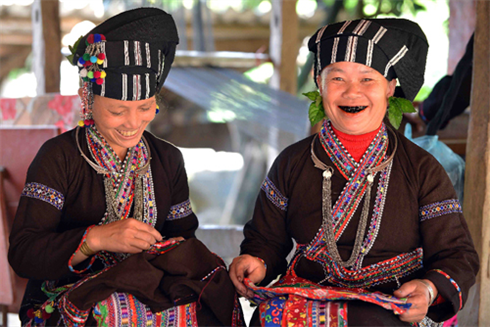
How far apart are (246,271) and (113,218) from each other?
52 cm

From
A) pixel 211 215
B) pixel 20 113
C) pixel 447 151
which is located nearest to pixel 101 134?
pixel 20 113

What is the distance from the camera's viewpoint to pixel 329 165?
1868 millimetres

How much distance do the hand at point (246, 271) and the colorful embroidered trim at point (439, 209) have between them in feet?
1.89

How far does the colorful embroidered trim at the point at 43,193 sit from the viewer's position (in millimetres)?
1803

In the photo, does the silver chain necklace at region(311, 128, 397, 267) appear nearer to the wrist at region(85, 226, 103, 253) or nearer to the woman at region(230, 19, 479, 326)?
the woman at region(230, 19, 479, 326)

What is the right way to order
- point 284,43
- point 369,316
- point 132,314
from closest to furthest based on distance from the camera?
point 369,316 → point 132,314 → point 284,43

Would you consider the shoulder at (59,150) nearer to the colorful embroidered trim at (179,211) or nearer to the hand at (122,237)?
the hand at (122,237)

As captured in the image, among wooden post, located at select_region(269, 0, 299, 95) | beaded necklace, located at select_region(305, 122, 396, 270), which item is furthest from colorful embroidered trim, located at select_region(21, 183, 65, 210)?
wooden post, located at select_region(269, 0, 299, 95)

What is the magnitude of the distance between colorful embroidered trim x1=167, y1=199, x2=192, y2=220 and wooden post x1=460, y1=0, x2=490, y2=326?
121 centimetres

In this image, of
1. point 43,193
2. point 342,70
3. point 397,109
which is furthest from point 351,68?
point 43,193

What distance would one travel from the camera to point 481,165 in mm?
2203

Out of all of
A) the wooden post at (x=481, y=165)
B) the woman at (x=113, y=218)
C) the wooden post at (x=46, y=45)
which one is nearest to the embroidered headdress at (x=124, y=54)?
the woman at (x=113, y=218)

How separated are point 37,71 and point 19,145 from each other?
3.16ft

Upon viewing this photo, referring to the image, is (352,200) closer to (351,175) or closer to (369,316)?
(351,175)
